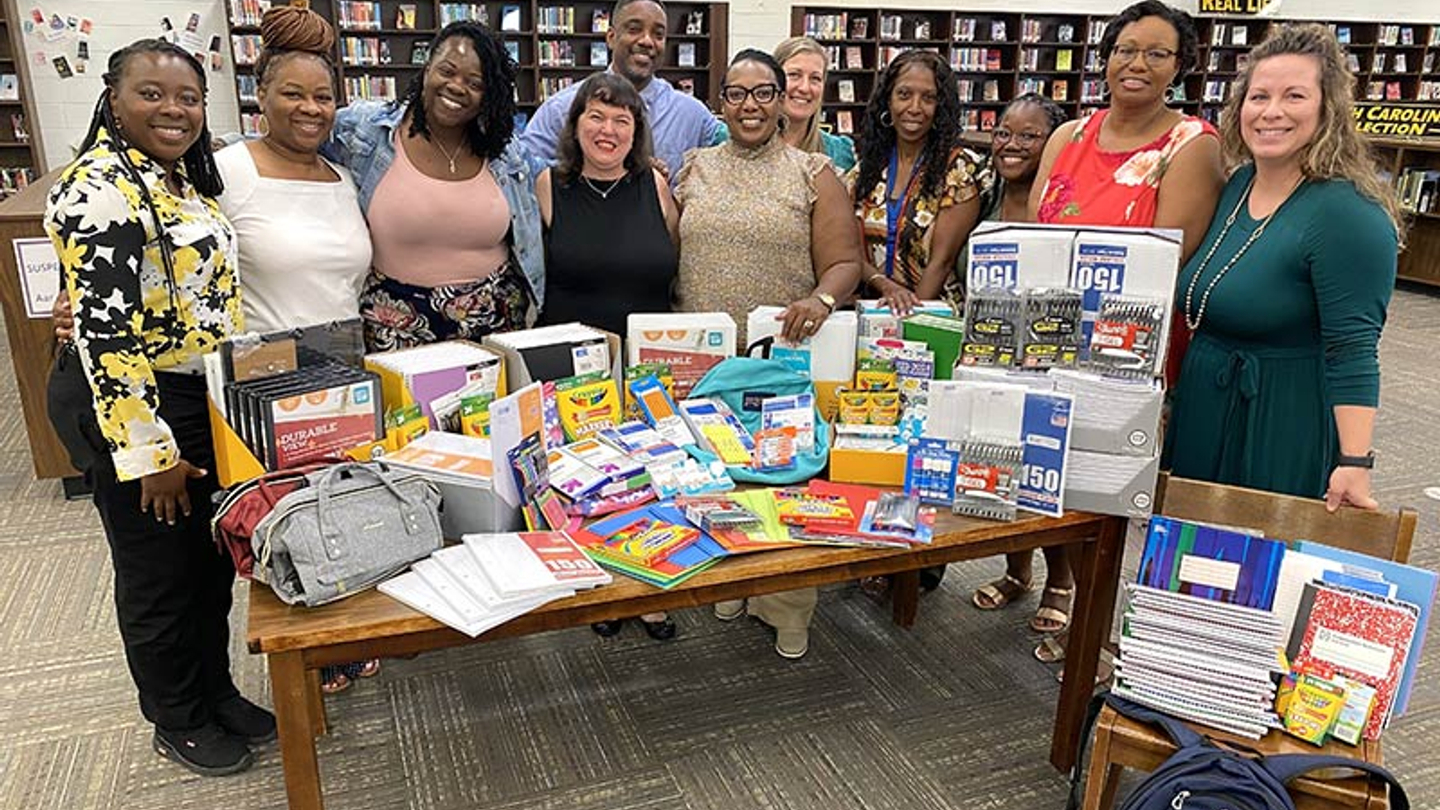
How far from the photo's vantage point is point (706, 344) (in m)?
2.30

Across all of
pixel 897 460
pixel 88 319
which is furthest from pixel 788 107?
pixel 88 319

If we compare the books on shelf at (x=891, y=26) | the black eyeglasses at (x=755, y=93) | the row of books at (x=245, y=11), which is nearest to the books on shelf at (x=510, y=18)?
the row of books at (x=245, y=11)

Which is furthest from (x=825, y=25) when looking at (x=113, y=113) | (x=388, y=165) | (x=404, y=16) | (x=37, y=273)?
(x=113, y=113)

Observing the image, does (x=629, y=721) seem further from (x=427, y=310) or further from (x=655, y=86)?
(x=655, y=86)

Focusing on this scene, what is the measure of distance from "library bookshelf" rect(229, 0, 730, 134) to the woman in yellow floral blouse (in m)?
5.63

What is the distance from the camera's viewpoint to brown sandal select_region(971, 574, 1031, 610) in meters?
3.07

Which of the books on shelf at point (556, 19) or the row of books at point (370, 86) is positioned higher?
the books on shelf at point (556, 19)

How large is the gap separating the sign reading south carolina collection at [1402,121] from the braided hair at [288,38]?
7.83 m

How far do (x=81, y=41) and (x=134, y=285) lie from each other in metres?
7.23

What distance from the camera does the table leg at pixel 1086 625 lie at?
2.06 m

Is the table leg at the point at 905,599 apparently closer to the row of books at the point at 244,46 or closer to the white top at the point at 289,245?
the white top at the point at 289,245

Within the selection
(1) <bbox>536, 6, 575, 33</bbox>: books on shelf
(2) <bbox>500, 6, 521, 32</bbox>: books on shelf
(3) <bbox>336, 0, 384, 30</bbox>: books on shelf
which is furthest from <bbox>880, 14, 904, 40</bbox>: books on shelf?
(3) <bbox>336, 0, 384, 30</bbox>: books on shelf

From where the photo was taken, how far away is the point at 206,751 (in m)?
2.24

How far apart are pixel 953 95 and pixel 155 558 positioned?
2.23m
